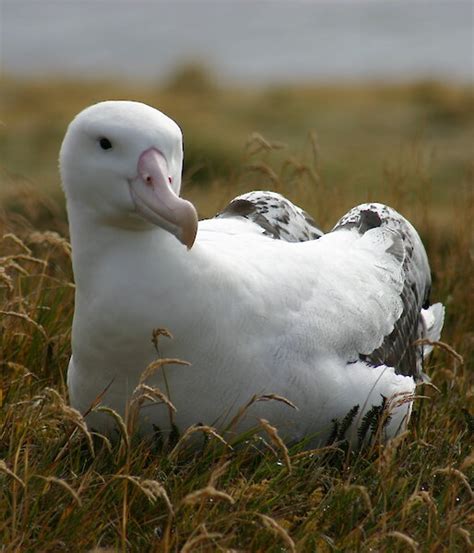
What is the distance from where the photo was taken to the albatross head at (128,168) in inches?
123

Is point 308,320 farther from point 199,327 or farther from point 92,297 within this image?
point 92,297

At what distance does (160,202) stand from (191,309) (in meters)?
0.36

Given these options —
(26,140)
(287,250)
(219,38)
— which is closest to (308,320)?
(287,250)

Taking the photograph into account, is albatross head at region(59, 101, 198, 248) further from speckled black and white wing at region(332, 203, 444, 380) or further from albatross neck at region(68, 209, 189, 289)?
speckled black and white wing at region(332, 203, 444, 380)

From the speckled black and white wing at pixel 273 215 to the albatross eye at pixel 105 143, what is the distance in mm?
1193

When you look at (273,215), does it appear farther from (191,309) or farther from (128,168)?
(128,168)

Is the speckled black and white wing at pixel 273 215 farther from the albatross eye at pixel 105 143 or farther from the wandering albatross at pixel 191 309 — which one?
the albatross eye at pixel 105 143

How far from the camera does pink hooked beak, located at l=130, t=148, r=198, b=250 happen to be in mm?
3104

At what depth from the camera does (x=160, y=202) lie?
122 inches

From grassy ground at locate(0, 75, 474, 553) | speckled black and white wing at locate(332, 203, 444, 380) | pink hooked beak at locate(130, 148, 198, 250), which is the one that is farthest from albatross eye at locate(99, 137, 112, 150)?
speckled black and white wing at locate(332, 203, 444, 380)

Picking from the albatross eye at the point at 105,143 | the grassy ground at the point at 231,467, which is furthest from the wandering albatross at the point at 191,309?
the grassy ground at the point at 231,467

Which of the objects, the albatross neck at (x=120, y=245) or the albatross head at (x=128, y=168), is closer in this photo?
the albatross head at (x=128, y=168)

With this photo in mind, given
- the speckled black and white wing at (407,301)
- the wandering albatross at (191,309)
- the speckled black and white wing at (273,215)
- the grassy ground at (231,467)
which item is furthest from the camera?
the speckled black and white wing at (273,215)

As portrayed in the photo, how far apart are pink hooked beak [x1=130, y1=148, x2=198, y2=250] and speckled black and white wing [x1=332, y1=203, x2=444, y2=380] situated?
1030mm
